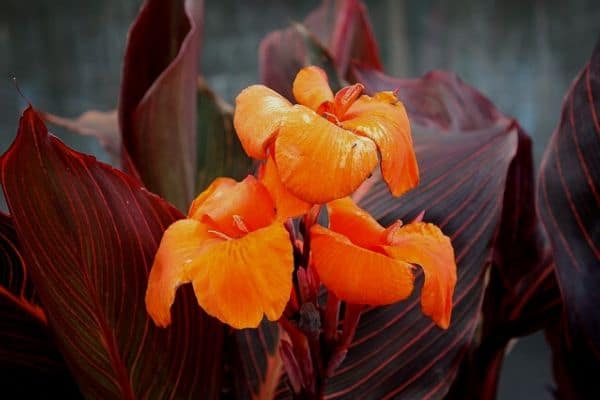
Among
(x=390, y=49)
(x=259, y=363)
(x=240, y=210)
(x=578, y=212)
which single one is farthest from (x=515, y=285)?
(x=390, y=49)

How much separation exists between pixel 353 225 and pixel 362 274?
5 cm

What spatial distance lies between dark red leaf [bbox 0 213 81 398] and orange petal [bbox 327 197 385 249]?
0.63ft

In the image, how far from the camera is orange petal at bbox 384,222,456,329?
0.30m

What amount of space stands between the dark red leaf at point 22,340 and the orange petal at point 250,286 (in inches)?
7.4

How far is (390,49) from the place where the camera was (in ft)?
4.05

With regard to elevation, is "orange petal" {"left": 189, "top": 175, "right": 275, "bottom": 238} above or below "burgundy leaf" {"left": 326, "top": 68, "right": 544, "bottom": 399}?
above

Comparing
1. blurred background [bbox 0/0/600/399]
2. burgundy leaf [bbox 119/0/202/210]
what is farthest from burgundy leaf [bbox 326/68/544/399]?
blurred background [bbox 0/0/600/399]

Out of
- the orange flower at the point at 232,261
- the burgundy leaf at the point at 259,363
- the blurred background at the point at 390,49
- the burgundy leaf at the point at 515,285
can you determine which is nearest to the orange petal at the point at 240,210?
the orange flower at the point at 232,261

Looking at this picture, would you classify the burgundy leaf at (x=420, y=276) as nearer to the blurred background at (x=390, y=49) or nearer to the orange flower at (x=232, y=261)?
the orange flower at (x=232, y=261)

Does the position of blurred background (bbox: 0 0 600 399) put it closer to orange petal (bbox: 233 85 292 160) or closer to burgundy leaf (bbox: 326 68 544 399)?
burgundy leaf (bbox: 326 68 544 399)

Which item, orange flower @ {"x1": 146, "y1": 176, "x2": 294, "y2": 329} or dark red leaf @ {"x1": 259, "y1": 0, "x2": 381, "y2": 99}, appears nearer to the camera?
orange flower @ {"x1": 146, "y1": 176, "x2": 294, "y2": 329}

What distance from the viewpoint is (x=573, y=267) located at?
45cm

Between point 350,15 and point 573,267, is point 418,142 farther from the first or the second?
point 350,15

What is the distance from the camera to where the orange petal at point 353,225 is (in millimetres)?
320
